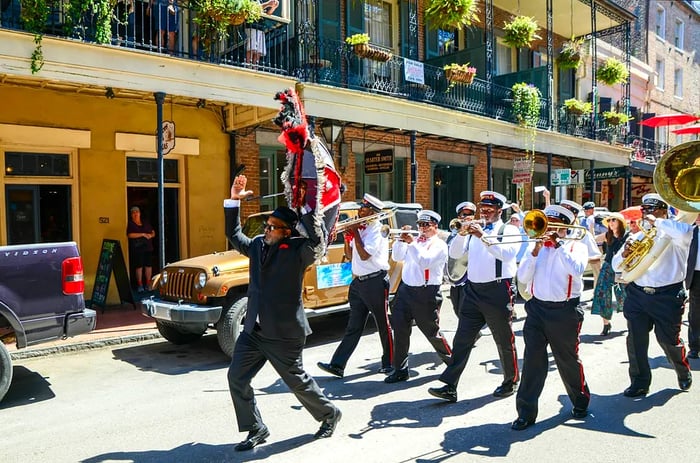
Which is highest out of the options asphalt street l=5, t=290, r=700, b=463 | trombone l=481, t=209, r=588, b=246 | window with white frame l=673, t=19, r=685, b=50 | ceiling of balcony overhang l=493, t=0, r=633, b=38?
window with white frame l=673, t=19, r=685, b=50

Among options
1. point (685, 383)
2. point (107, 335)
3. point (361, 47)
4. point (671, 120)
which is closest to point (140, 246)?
point (107, 335)

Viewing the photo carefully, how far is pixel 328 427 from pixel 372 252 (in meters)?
2.19

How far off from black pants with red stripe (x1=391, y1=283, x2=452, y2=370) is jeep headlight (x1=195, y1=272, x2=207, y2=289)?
2.43 metres

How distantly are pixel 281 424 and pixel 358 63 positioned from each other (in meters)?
10.2

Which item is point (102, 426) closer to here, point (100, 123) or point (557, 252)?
point (557, 252)

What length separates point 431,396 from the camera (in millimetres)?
5566

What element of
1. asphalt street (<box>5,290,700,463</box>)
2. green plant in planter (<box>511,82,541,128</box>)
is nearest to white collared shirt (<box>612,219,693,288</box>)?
asphalt street (<box>5,290,700,463</box>)

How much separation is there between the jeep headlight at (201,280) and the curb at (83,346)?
197cm

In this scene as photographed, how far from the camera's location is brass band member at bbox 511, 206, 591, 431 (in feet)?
15.3

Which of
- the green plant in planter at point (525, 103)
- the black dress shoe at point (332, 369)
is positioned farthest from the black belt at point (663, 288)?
the green plant in planter at point (525, 103)

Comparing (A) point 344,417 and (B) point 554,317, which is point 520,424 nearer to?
(B) point 554,317

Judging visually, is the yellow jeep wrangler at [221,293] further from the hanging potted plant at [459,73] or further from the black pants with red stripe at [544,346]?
the hanging potted plant at [459,73]

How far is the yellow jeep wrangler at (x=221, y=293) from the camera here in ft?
22.3

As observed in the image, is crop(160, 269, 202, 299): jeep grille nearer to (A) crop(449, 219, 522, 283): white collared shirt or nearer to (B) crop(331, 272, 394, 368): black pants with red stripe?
(B) crop(331, 272, 394, 368): black pants with red stripe
